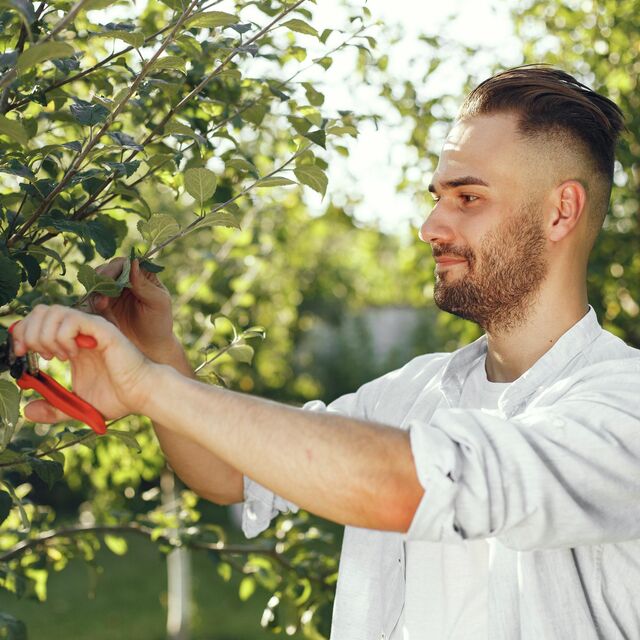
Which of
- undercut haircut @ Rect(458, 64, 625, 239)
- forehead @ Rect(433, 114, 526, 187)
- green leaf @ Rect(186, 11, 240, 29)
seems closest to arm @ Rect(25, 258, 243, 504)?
green leaf @ Rect(186, 11, 240, 29)

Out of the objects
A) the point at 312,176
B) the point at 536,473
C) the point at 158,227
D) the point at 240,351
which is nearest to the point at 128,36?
the point at 158,227

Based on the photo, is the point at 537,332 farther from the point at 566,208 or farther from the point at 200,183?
the point at 200,183

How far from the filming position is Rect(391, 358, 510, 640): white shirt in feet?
5.94

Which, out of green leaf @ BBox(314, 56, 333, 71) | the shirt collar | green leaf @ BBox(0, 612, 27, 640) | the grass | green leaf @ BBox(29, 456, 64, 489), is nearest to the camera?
green leaf @ BBox(29, 456, 64, 489)

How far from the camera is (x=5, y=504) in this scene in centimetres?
175

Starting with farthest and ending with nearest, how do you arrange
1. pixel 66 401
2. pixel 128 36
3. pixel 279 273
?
pixel 279 273, pixel 128 36, pixel 66 401

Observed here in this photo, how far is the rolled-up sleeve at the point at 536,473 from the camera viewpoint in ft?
4.44

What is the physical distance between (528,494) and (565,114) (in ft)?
3.31

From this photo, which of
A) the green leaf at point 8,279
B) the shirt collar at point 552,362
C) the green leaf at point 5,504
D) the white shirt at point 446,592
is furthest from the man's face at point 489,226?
the green leaf at point 5,504

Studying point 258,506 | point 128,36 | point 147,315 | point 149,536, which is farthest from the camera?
point 149,536

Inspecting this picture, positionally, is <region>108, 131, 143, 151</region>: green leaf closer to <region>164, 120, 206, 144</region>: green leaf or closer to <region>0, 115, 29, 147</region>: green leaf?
<region>164, 120, 206, 144</region>: green leaf

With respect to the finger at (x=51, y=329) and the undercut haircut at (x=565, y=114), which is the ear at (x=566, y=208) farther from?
the finger at (x=51, y=329)

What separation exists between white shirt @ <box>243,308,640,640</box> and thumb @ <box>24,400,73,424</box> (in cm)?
58

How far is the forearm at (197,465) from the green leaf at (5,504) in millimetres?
356
